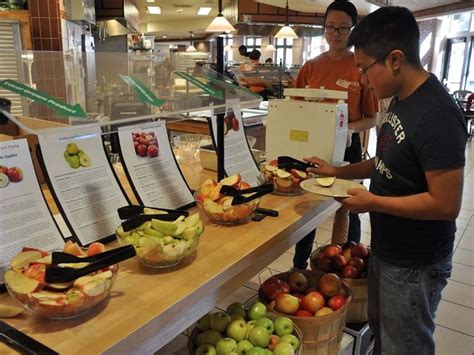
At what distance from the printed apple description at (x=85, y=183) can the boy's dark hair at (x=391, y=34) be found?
0.86 metres

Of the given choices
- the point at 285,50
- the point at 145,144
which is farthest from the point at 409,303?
the point at 285,50

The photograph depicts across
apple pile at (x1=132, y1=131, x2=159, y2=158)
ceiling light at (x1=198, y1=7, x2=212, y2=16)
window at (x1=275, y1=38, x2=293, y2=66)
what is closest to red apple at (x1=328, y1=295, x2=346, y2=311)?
apple pile at (x1=132, y1=131, x2=159, y2=158)

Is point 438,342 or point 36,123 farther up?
point 36,123

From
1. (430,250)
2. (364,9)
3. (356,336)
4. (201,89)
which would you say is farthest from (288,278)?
(364,9)

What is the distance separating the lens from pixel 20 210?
1036 millimetres

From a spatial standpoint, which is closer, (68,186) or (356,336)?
(68,186)

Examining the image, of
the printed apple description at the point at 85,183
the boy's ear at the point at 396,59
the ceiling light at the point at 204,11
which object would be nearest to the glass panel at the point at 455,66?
the ceiling light at the point at 204,11

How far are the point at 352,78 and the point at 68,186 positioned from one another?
1783 mm

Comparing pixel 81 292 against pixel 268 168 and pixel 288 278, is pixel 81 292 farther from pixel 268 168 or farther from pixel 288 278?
pixel 288 278

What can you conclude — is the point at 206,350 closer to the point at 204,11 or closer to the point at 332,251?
the point at 332,251

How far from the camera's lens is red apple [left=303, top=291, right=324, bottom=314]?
5.48 feet

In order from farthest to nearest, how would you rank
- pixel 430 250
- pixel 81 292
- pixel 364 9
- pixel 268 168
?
pixel 364 9 → pixel 268 168 → pixel 430 250 → pixel 81 292

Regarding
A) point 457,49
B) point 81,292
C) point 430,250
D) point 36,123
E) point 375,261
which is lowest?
point 375,261

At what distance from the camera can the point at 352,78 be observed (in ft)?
7.92
